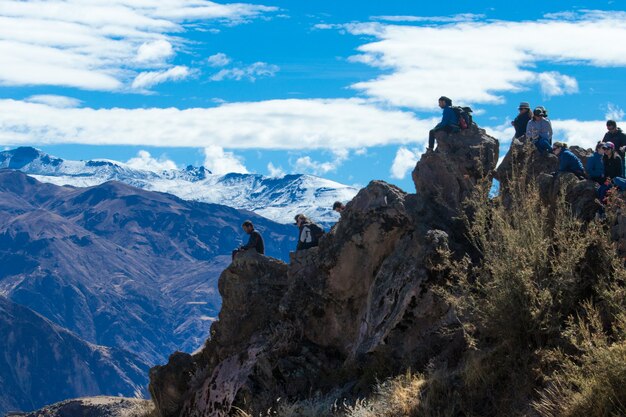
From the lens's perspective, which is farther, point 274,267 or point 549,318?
point 274,267

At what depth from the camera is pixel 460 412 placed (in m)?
10.4

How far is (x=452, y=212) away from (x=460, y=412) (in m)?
6.97

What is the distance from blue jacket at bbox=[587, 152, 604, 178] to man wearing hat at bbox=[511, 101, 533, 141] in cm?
503

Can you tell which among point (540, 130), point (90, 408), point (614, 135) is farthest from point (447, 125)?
point (90, 408)

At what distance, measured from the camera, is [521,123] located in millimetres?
20938

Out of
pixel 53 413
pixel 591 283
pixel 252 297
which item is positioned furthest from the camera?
pixel 53 413

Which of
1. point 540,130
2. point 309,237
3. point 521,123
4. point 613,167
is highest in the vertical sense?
point 540,130

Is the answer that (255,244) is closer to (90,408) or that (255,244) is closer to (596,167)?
(596,167)

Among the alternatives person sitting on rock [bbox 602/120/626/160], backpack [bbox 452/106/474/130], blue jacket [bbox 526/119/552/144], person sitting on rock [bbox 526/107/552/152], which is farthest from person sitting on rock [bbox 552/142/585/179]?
backpack [bbox 452/106/474/130]

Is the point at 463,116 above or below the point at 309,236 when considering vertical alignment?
above

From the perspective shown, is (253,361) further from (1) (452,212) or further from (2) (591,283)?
(2) (591,283)

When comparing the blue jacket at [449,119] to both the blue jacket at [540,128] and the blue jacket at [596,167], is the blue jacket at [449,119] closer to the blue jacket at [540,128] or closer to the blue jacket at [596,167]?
the blue jacket at [540,128]

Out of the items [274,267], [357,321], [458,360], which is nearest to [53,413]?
[274,267]

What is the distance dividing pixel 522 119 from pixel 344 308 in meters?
7.39
